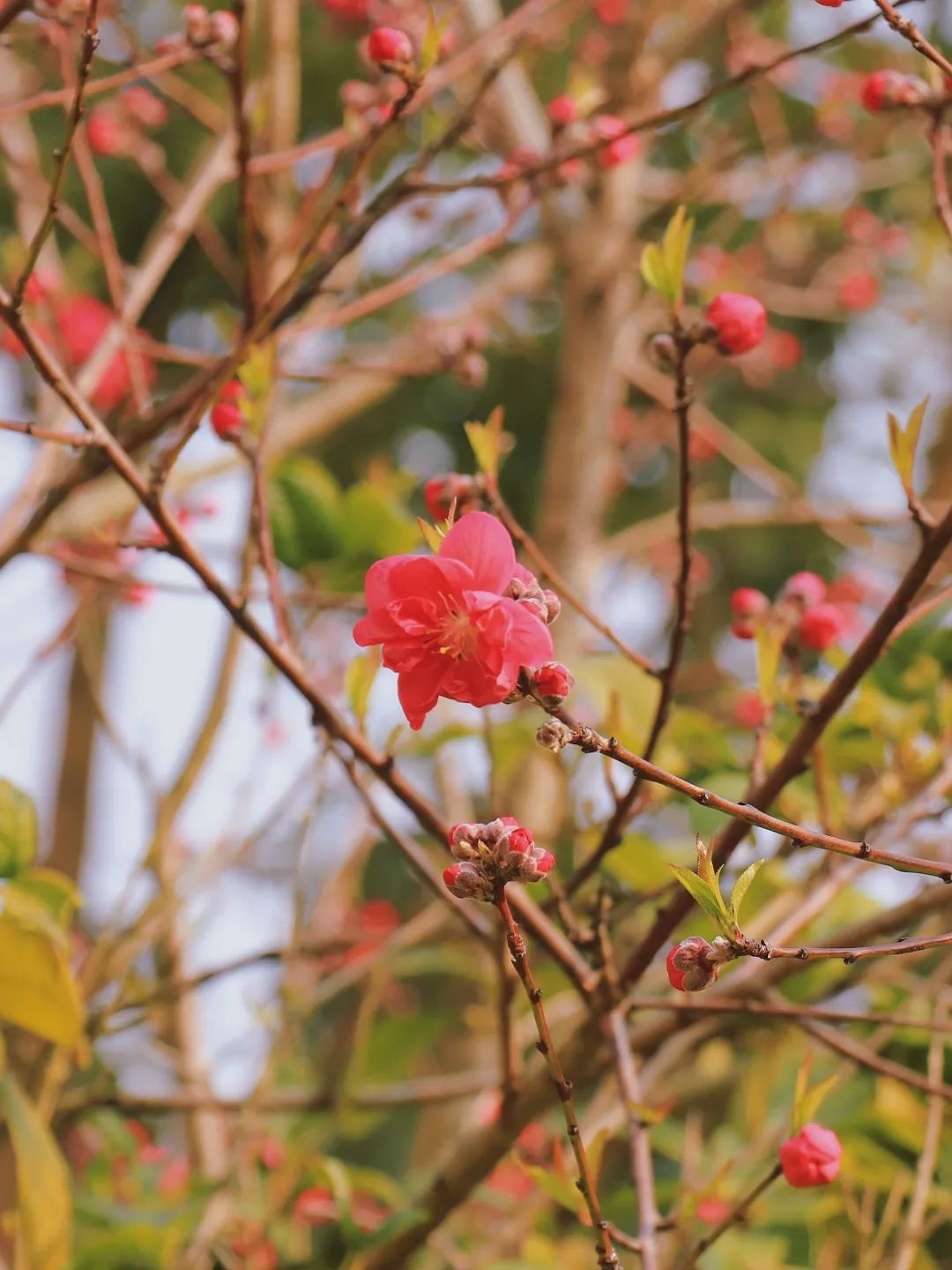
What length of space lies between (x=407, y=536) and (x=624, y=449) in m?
2.08

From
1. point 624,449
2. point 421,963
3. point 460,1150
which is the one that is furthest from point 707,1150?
point 624,449

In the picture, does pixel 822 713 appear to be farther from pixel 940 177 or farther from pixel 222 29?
pixel 222 29

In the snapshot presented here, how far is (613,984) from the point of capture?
2.53 feet

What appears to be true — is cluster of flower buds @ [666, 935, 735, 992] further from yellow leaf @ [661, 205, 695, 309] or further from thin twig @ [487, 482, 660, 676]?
yellow leaf @ [661, 205, 695, 309]

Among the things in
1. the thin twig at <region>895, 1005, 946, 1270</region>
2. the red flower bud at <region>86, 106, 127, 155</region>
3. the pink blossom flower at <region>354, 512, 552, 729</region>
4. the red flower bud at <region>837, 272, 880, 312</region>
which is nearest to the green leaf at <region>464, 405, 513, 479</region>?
the pink blossom flower at <region>354, 512, 552, 729</region>

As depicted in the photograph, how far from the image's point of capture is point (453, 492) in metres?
0.78

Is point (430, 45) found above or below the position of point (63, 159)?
above

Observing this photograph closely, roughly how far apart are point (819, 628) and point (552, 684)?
41 cm

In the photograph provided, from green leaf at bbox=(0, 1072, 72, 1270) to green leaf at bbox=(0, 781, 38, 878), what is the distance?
18cm

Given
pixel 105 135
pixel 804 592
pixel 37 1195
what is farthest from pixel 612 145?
pixel 105 135

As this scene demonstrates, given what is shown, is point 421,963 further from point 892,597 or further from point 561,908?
point 892,597

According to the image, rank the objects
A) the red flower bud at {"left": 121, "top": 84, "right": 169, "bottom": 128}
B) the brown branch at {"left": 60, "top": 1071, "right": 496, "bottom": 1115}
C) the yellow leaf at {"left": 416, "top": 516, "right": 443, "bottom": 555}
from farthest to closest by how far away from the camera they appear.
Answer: the red flower bud at {"left": 121, "top": 84, "right": 169, "bottom": 128} → the brown branch at {"left": 60, "top": 1071, "right": 496, "bottom": 1115} → the yellow leaf at {"left": 416, "top": 516, "right": 443, "bottom": 555}

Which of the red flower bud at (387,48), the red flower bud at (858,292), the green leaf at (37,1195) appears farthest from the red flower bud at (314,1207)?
the red flower bud at (858,292)

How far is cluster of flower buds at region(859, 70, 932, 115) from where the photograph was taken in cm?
89
